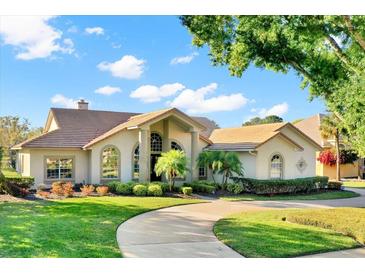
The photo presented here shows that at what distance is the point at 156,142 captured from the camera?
2153 cm

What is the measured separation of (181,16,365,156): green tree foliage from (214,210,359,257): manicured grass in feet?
10.2

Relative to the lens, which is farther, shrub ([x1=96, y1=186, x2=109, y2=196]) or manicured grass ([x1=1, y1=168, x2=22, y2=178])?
manicured grass ([x1=1, y1=168, x2=22, y2=178])

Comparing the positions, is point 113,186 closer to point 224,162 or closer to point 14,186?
point 14,186

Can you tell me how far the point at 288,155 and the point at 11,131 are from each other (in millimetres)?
14119

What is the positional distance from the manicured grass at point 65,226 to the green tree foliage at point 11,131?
2614mm

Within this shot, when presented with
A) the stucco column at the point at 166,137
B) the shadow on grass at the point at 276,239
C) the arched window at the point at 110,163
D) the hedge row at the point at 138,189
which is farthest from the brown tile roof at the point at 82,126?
the shadow on grass at the point at 276,239

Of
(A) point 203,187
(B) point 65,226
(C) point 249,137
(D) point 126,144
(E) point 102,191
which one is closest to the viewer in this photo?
(B) point 65,226

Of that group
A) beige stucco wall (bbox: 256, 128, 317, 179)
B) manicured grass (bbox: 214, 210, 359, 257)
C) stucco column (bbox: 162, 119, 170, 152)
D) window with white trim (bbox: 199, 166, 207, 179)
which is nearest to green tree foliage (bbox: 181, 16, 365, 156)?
manicured grass (bbox: 214, 210, 359, 257)

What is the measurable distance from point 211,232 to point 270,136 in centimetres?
1204

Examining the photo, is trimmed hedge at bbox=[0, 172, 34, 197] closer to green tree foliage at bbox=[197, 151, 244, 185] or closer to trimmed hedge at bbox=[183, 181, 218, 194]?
trimmed hedge at bbox=[183, 181, 218, 194]

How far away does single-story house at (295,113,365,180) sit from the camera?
31359 millimetres

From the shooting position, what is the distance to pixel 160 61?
10.5m

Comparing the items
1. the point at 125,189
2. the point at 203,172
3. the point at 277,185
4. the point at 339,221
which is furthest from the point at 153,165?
the point at 339,221
